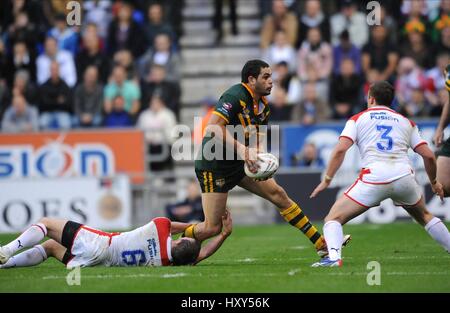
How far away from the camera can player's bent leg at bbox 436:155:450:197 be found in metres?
12.7

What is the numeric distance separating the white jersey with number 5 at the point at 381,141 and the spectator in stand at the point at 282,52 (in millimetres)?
11310

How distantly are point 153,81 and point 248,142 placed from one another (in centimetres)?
1040

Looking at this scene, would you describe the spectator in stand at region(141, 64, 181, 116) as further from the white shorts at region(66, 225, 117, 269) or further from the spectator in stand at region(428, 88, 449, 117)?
the white shorts at region(66, 225, 117, 269)

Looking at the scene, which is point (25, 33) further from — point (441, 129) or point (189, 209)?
point (441, 129)

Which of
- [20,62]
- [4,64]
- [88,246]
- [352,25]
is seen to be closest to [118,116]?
[20,62]

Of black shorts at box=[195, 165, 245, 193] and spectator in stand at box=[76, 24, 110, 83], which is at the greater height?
spectator in stand at box=[76, 24, 110, 83]

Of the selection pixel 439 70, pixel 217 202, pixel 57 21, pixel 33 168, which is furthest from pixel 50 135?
pixel 217 202

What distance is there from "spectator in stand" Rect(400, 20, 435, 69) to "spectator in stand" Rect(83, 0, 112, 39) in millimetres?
6760

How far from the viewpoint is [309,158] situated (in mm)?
19547

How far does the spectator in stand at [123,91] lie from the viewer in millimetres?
21766

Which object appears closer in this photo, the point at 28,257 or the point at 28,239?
the point at 28,239

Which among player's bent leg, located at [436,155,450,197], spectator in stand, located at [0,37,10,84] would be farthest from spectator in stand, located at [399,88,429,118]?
spectator in stand, located at [0,37,10,84]

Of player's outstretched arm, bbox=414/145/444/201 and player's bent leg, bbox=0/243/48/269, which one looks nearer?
player's outstretched arm, bbox=414/145/444/201

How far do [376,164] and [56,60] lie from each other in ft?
43.1
